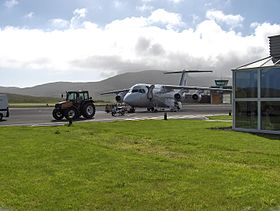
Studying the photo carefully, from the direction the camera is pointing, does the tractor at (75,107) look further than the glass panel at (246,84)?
Yes

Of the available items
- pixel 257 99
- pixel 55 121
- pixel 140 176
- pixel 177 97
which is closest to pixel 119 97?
pixel 177 97

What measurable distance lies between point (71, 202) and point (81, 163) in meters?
3.84

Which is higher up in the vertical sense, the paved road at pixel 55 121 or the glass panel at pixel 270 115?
the glass panel at pixel 270 115

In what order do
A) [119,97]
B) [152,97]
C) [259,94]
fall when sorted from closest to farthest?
[259,94] < [152,97] < [119,97]

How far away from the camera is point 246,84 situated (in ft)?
72.3

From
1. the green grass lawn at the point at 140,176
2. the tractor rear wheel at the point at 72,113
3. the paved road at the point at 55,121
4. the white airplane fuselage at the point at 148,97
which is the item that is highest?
the white airplane fuselage at the point at 148,97

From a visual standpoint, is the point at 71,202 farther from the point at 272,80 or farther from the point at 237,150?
the point at 272,80

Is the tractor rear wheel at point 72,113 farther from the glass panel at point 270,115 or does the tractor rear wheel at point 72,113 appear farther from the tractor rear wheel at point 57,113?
the glass panel at point 270,115

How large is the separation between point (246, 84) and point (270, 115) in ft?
7.50

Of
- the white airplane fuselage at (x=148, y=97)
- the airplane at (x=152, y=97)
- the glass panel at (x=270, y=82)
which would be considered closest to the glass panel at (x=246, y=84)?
the glass panel at (x=270, y=82)

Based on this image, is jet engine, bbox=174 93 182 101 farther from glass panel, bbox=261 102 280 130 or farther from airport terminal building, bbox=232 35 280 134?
glass panel, bbox=261 102 280 130

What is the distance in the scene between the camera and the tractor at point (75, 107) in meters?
34.1

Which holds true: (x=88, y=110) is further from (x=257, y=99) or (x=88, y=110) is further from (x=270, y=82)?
(x=270, y=82)

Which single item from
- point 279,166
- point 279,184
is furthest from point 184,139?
point 279,184
